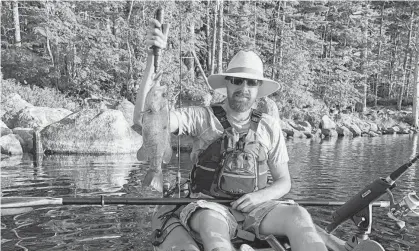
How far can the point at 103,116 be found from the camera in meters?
15.3

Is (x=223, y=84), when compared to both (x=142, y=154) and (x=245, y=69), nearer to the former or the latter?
(x=245, y=69)

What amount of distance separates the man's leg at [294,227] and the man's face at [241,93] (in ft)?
3.27

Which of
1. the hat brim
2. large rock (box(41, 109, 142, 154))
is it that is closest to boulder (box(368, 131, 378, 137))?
large rock (box(41, 109, 142, 154))

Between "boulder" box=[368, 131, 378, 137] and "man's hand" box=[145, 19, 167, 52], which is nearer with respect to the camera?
"man's hand" box=[145, 19, 167, 52]

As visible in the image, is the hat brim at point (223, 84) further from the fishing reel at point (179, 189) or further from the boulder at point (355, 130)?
the boulder at point (355, 130)

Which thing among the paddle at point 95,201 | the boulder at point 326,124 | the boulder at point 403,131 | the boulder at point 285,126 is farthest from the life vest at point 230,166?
Answer: the boulder at point 403,131

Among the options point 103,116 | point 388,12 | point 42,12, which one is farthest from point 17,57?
point 388,12

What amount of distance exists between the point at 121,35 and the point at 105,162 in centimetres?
1085

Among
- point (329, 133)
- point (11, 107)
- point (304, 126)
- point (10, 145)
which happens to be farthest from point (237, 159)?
point (329, 133)

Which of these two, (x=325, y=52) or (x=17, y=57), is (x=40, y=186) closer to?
(x=17, y=57)

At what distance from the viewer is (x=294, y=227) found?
336 cm

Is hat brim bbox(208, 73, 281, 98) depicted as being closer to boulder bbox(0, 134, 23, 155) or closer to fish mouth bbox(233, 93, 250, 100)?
fish mouth bbox(233, 93, 250, 100)

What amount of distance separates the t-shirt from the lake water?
1412mm

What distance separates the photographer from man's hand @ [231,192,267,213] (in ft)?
12.4
